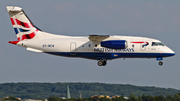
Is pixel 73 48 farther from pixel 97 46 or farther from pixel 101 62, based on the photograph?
pixel 101 62

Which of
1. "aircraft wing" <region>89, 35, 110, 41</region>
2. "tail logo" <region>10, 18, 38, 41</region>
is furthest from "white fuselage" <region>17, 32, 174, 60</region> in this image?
"tail logo" <region>10, 18, 38, 41</region>

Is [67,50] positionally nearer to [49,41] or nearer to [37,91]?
[49,41]

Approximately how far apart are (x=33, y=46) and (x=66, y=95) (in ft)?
242

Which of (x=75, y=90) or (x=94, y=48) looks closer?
(x=94, y=48)

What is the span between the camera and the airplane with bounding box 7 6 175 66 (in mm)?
42875

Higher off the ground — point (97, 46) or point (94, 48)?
point (97, 46)

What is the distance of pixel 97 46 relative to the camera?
4341 cm

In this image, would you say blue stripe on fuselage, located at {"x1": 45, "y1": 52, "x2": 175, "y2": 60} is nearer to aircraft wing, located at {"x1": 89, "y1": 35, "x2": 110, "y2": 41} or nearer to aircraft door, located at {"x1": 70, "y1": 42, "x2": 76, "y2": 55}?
aircraft door, located at {"x1": 70, "y1": 42, "x2": 76, "y2": 55}

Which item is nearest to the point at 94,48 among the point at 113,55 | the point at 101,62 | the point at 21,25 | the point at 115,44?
the point at 101,62

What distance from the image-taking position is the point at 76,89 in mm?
121625

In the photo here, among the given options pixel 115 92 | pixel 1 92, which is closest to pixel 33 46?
pixel 1 92

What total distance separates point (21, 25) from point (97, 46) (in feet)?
34.7

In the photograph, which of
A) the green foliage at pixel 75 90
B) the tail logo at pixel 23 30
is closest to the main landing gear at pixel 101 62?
the tail logo at pixel 23 30

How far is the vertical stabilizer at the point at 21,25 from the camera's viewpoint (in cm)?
4591
